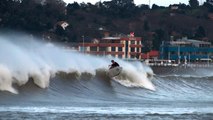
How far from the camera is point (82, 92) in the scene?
38.4 m

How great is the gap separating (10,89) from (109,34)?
409 ft

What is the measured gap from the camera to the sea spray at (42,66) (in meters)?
35.4

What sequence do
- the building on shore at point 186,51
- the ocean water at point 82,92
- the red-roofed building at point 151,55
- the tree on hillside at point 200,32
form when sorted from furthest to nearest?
the tree on hillside at point 200,32
the building on shore at point 186,51
the red-roofed building at point 151,55
the ocean water at point 82,92

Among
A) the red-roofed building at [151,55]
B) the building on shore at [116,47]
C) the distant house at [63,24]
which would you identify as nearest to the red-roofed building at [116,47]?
the building on shore at [116,47]

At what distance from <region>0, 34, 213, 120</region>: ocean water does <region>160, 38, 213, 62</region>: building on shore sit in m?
84.0

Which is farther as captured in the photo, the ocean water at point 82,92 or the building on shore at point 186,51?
the building on shore at point 186,51

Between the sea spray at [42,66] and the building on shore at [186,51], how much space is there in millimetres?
84885

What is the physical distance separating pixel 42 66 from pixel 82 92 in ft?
8.26

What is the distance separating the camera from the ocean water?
28484 millimetres

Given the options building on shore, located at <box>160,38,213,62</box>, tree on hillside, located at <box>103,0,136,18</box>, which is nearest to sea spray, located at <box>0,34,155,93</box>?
building on shore, located at <box>160,38,213,62</box>

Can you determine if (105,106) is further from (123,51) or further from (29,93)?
(123,51)

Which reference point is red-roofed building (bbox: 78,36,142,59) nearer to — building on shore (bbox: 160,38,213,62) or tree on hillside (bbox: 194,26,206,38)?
building on shore (bbox: 160,38,213,62)

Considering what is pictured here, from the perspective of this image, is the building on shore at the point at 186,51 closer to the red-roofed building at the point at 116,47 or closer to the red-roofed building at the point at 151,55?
the red-roofed building at the point at 151,55

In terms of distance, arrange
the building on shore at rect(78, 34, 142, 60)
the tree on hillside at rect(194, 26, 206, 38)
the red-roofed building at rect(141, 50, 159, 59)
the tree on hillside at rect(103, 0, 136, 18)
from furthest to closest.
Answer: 1. the tree on hillside at rect(103, 0, 136, 18)
2. the tree on hillside at rect(194, 26, 206, 38)
3. the red-roofed building at rect(141, 50, 159, 59)
4. the building on shore at rect(78, 34, 142, 60)
